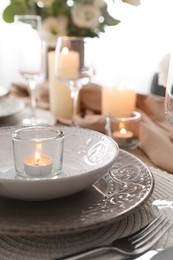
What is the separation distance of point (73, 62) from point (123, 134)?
0.66 ft

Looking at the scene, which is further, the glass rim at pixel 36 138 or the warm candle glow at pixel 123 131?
the warm candle glow at pixel 123 131

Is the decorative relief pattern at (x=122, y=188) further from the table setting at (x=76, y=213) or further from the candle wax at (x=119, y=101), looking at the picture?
the candle wax at (x=119, y=101)

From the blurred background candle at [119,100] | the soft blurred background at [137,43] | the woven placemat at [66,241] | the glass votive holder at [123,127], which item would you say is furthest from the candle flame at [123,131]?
the soft blurred background at [137,43]

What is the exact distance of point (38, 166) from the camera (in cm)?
63

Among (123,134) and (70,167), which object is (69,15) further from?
(70,167)

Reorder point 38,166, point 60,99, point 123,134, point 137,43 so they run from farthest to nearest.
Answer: point 137,43 → point 60,99 → point 123,134 → point 38,166

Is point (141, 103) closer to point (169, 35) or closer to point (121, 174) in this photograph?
point (121, 174)

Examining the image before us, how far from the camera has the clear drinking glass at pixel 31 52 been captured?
1057mm

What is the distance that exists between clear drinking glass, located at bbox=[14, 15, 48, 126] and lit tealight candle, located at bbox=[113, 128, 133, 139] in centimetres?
21

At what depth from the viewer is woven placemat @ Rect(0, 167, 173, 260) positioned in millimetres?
507

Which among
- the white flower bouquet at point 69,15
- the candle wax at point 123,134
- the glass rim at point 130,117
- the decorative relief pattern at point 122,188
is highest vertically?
the white flower bouquet at point 69,15

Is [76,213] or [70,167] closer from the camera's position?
[76,213]

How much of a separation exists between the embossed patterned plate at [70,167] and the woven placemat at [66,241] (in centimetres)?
5

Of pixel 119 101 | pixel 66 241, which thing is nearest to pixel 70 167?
pixel 66 241
